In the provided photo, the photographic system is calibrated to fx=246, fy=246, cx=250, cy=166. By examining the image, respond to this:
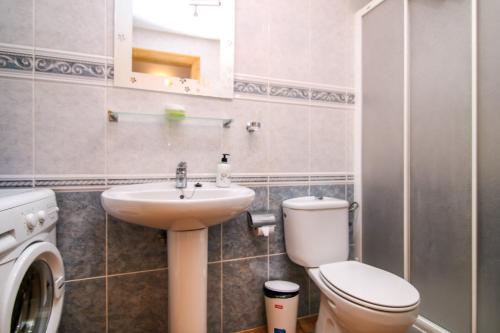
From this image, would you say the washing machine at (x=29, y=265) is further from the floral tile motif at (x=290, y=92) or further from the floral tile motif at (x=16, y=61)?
the floral tile motif at (x=290, y=92)

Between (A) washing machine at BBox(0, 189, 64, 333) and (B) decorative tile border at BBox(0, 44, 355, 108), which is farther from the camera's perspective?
(B) decorative tile border at BBox(0, 44, 355, 108)

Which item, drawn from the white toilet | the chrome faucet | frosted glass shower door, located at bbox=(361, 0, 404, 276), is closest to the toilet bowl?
the white toilet

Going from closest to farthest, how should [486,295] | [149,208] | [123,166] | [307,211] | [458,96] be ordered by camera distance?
[149,208]
[486,295]
[458,96]
[123,166]
[307,211]

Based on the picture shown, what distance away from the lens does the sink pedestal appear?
1.01m

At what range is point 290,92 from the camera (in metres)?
1.47

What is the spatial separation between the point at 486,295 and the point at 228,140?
4.26 feet

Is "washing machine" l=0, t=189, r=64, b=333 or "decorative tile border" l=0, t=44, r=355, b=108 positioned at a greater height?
"decorative tile border" l=0, t=44, r=355, b=108

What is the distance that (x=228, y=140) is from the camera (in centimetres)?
135

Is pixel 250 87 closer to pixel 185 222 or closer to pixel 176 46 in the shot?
pixel 176 46

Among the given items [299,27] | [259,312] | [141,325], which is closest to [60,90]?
[141,325]

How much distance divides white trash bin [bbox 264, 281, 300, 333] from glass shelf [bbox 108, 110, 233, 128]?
93 centimetres

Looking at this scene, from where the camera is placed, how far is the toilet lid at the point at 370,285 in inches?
35.6

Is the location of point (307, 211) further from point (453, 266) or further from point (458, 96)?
point (458, 96)

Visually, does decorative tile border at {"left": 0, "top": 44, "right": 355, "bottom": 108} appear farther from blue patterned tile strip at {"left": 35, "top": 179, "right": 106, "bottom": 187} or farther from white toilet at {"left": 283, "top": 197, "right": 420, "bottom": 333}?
white toilet at {"left": 283, "top": 197, "right": 420, "bottom": 333}
